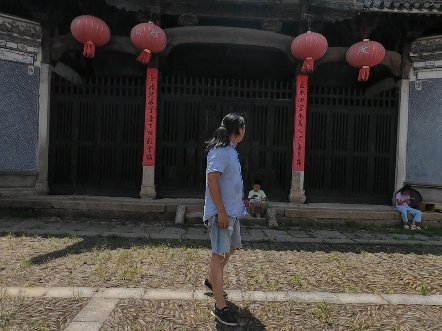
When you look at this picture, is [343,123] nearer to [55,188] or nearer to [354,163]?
[354,163]

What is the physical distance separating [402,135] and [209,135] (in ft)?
15.0

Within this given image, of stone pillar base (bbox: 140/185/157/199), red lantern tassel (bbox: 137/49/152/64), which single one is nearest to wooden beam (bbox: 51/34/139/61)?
red lantern tassel (bbox: 137/49/152/64)

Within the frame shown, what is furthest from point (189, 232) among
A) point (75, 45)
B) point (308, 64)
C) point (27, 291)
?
point (75, 45)

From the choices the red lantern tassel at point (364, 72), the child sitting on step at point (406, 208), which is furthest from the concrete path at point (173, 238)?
the red lantern tassel at point (364, 72)

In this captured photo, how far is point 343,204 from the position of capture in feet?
27.9

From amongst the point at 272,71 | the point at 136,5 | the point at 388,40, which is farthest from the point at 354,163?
the point at 136,5

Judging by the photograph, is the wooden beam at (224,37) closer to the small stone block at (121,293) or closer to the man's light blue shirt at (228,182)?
A: the man's light blue shirt at (228,182)

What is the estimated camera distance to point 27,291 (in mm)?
3496

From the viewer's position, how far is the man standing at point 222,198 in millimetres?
2945

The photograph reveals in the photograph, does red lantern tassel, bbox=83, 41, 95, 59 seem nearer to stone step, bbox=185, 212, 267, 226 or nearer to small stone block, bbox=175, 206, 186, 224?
small stone block, bbox=175, 206, 186, 224

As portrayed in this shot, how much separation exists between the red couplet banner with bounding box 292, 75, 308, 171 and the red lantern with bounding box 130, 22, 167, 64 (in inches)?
127

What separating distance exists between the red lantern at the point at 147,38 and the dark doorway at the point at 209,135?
37.2 inches

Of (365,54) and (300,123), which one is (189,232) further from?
(365,54)

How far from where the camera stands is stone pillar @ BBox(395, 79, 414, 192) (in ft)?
28.1
